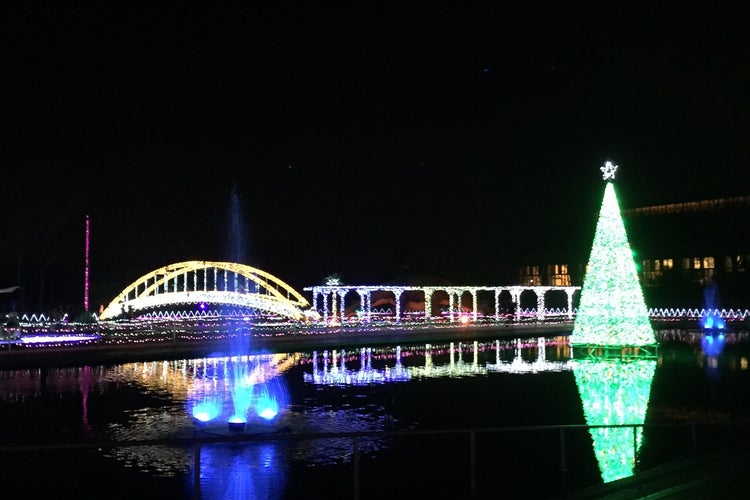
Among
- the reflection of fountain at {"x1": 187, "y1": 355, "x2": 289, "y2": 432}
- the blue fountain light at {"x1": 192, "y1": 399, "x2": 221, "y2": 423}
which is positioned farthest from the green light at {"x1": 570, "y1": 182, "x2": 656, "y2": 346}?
the blue fountain light at {"x1": 192, "y1": 399, "x2": 221, "y2": 423}

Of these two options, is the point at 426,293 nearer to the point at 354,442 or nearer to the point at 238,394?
the point at 238,394

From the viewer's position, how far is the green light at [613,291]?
32469mm

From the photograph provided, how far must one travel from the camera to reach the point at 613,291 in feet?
107

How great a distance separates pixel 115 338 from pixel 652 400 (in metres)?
28.7

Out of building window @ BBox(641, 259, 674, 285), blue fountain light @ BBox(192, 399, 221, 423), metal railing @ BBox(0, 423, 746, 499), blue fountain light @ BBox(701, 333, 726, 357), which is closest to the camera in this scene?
metal railing @ BBox(0, 423, 746, 499)

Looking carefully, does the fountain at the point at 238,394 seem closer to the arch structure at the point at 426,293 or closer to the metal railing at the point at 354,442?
the metal railing at the point at 354,442

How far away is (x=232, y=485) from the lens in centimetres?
1264

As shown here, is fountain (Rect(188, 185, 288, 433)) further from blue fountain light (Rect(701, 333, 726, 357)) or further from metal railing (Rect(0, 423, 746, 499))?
blue fountain light (Rect(701, 333, 726, 357))

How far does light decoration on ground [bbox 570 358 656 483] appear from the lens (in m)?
13.8

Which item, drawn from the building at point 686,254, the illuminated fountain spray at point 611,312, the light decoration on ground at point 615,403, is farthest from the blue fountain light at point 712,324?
the light decoration on ground at point 615,403

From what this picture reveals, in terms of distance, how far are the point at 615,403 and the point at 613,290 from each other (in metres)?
11.6

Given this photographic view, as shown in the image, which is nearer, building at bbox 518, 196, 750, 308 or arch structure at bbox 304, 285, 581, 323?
arch structure at bbox 304, 285, 581, 323

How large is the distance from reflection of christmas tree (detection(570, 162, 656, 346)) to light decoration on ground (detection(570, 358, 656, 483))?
982 millimetres

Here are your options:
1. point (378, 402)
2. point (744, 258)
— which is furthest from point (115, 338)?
point (744, 258)
